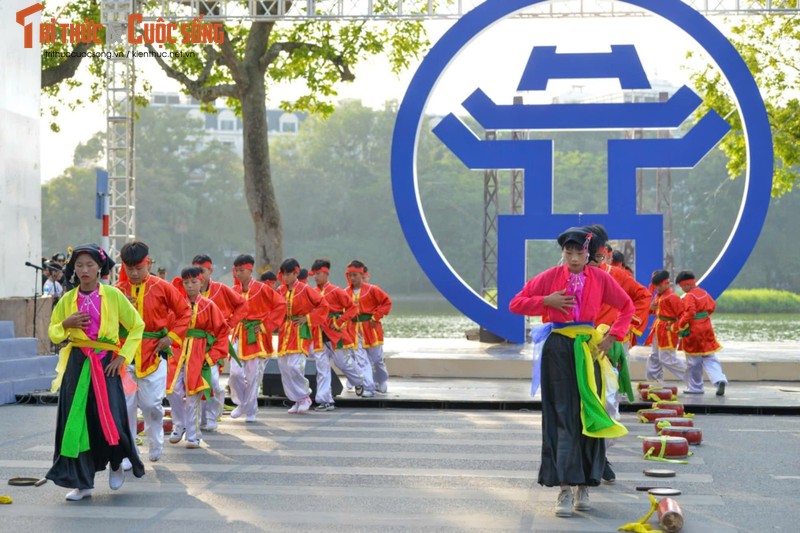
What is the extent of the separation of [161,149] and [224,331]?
172 ft

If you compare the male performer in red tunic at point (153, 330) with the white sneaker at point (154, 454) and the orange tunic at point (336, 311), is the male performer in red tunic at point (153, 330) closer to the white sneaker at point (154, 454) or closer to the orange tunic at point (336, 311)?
the white sneaker at point (154, 454)

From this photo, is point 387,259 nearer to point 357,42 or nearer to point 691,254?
point 691,254

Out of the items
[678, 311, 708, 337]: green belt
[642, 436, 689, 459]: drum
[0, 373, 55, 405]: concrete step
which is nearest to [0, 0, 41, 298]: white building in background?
[0, 373, 55, 405]: concrete step

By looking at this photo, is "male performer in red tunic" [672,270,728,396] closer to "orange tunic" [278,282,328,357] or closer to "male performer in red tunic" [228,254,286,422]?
"orange tunic" [278,282,328,357]

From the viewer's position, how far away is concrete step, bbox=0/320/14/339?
1501 cm

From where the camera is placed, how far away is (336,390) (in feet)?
45.8

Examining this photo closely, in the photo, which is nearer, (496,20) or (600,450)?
(600,450)

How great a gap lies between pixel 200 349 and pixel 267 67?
1443 cm

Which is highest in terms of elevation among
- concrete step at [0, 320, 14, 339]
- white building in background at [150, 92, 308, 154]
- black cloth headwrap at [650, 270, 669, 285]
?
white building in background at [150, 92, 308, 154]

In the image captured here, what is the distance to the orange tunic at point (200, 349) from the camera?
1034cm

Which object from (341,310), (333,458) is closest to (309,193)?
(341,310)

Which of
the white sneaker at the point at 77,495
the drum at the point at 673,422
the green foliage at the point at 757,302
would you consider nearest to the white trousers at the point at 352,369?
the drum at the point at 673,422

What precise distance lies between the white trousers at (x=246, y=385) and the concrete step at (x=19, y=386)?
2.94 metres

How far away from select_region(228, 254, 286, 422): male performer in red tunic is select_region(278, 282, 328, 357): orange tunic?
0.13 meters
